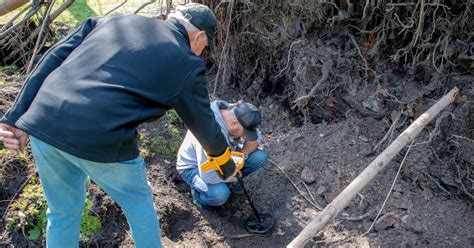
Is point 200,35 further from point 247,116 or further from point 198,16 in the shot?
point 247,116

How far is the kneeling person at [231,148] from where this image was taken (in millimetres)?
2953

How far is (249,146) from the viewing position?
328 centimetres

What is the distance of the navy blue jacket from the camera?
6.36 ft

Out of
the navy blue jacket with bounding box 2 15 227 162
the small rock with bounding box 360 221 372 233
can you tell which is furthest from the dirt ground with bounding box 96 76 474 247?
the navy blue jacket with bounding box 2 15 227 162

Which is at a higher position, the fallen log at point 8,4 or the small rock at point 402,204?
the fallen log at point 8,4

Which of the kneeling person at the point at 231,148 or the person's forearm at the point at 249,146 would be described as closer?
the kneeling person at the point at 231,148

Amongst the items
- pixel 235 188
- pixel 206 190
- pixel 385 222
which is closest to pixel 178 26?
pixel 206 190

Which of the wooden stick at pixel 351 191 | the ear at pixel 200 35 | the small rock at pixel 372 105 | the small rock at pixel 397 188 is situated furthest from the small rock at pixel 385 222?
the ear at pixel 200 35

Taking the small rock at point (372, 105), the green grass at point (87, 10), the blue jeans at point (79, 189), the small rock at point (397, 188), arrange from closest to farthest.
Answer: the blue jeans at point (79, 189), the small rock at point (397, 188), the small rock at point (372, 105), the green grass at point (87, 10)

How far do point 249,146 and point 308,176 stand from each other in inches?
21.3

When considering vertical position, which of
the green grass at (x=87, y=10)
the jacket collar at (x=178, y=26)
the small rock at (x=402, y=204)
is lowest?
the small rock at (x=402, y=204)

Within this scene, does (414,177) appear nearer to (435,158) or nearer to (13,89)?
(435,158)

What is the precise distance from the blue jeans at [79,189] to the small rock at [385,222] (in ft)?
4.87

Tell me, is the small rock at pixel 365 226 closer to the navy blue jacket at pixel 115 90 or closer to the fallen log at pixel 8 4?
the navy blue jacket at pixel 115 90
